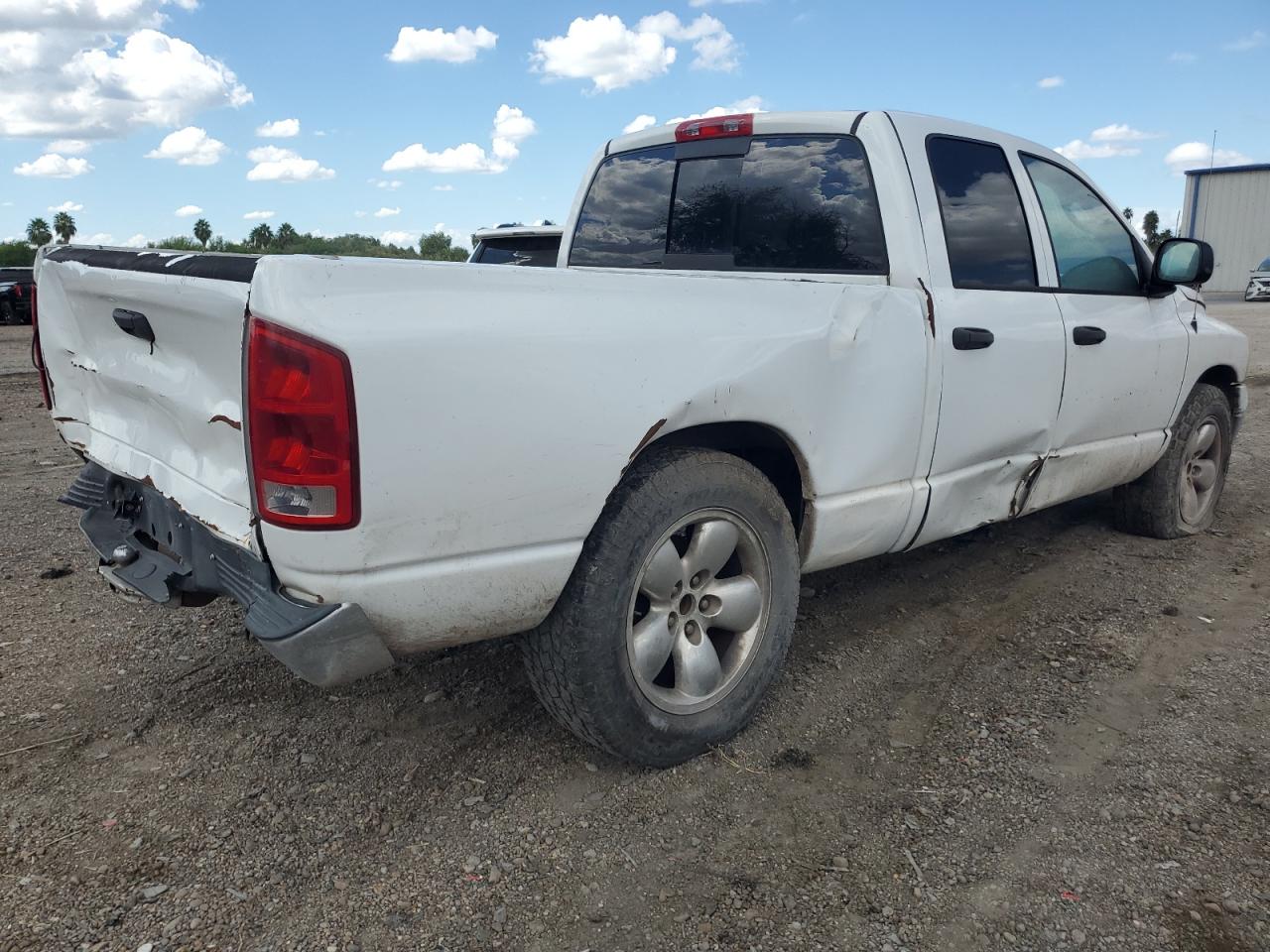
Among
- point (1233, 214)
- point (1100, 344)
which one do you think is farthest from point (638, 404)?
point (1233, 214)

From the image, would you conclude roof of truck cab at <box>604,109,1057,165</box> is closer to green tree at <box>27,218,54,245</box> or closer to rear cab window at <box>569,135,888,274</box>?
rear cab window at <box>569,135,888,274</box>

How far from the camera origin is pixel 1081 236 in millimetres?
3994

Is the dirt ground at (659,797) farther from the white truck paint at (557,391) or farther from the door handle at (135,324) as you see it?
the door handle at (135,324)

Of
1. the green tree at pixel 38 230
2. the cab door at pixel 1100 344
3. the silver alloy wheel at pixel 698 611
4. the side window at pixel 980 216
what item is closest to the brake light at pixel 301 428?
the silver alloy wheel at pixel 698 611

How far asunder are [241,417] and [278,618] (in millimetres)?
465

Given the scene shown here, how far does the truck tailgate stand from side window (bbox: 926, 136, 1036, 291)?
7.84 feet

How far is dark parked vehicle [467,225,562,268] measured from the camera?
318 inches

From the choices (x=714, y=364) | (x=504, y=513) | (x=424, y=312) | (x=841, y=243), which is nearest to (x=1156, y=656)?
(x=841, y=243)

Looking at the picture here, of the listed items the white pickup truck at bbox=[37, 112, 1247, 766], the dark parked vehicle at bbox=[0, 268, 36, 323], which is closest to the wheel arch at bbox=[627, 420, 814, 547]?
the white pickup truck at bbox=[37, 112, 1247, 766]

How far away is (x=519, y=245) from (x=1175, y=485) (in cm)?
564

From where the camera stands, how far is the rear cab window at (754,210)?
3.29 meters

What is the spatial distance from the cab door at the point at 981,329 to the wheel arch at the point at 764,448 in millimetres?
530

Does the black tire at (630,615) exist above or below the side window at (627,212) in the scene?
below

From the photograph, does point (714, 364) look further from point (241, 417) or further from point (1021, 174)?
point (1021, 174)
